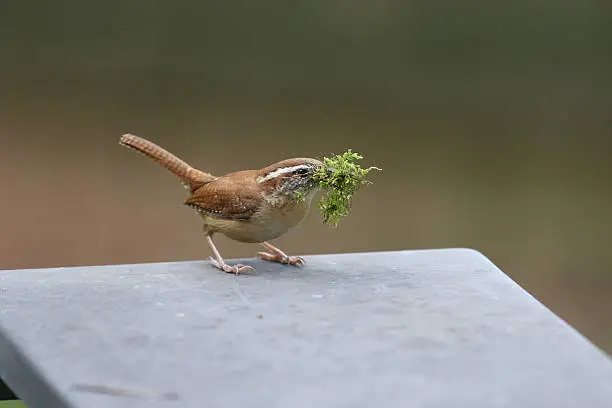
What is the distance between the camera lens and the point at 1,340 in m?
2.33

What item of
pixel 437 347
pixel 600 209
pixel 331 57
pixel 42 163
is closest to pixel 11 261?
pixel 42 163

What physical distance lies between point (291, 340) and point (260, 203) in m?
0.83

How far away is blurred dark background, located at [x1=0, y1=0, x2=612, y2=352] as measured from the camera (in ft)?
19.0

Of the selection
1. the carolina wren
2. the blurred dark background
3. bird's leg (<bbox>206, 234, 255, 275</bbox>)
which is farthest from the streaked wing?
the blurred dark background

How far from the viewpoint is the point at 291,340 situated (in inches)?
93.6

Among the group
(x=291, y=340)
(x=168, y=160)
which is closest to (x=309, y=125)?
(x=168, y=160)

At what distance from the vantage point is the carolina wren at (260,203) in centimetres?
313

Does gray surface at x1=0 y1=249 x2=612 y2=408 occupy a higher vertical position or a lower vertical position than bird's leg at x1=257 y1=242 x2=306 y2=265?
lower

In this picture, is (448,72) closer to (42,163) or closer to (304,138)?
(304,138)

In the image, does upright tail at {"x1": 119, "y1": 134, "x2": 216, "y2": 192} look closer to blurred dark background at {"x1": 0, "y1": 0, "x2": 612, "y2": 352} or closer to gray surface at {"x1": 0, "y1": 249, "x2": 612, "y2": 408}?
gray surface at {"x1": 0, "y1": 249, "x2": 612, "y2": 408}

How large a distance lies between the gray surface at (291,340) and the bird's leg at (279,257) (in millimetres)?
89

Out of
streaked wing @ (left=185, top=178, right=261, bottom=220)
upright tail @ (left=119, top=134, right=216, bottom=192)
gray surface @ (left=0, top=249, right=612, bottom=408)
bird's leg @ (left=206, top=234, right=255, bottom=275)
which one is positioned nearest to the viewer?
gray surface @ (left=0, top=249, right=612, bottom=408)

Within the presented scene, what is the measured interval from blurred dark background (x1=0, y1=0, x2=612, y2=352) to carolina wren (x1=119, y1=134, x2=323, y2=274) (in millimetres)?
2396

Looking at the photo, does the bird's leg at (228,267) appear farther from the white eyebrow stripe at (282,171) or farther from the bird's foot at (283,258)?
the white eyebrow stripe at (282,171)
